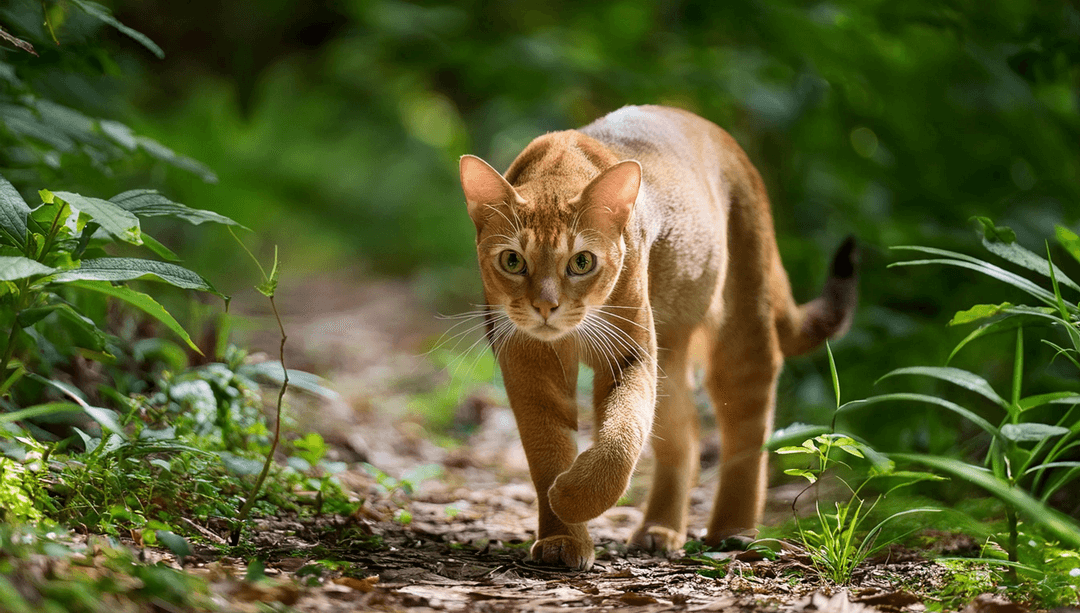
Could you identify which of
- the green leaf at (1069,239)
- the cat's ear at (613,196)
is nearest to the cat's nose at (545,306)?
the cat's ear at (613,196)

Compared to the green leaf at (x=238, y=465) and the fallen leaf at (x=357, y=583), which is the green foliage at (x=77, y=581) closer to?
the fallen leaf at (x=357, y=583)

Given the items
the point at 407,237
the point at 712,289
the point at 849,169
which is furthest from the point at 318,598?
the point at 407,237

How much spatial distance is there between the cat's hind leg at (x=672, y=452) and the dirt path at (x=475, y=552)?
6.3 inches

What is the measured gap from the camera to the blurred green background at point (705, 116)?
4078 mm

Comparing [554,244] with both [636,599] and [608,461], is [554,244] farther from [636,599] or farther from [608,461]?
[636,599]

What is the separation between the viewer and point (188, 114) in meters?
9.56

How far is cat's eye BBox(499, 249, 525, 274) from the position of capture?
2.80 m

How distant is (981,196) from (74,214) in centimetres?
437

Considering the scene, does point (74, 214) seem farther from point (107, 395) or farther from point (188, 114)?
point (188, 114)

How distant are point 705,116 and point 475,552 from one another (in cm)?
448

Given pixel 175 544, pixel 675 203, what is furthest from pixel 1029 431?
pixel 175 544

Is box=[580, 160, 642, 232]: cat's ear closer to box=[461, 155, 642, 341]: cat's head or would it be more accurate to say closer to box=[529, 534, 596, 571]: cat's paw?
box=[461, 155, 642, 341]: cat's head

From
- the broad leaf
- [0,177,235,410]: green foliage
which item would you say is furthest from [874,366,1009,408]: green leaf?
[0,177,235,410]: green foliage

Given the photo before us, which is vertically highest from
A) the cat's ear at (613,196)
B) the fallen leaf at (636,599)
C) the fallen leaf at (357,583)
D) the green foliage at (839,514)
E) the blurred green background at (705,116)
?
the blurred green background at (705,116)
